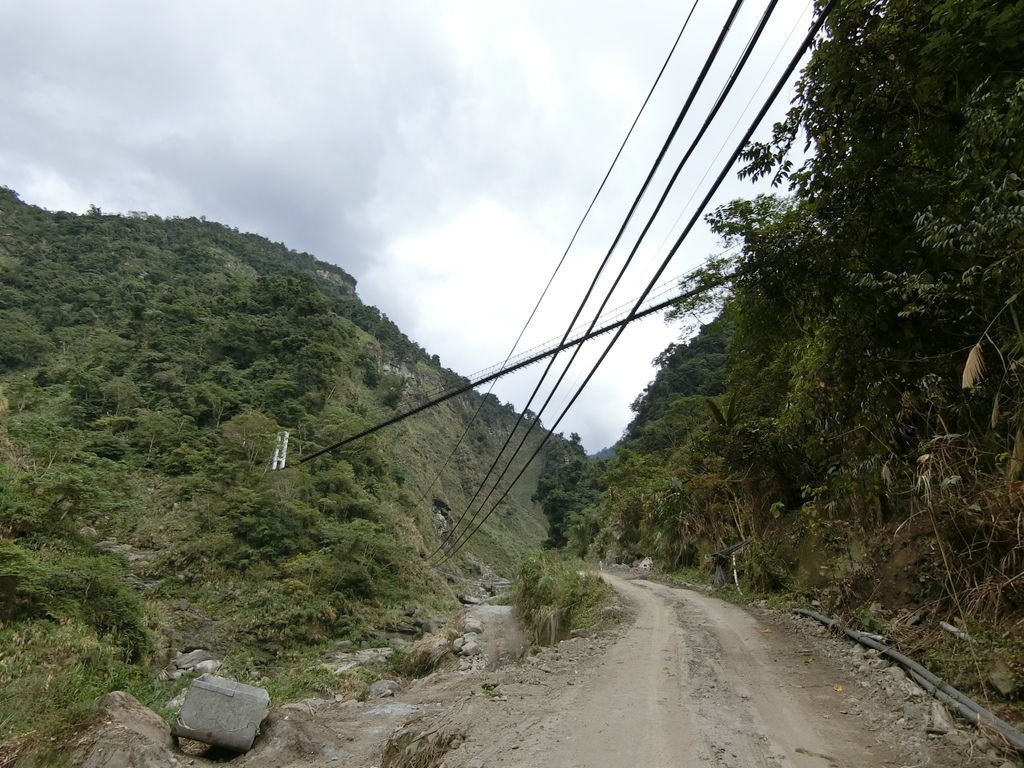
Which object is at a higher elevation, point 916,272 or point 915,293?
point 916,272

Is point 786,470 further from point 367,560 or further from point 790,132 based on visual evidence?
point 367,560

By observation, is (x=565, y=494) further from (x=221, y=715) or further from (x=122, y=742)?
(x=122, y=742)

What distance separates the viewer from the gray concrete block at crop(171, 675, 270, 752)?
6.80 metres

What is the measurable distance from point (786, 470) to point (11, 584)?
1880 centimetres

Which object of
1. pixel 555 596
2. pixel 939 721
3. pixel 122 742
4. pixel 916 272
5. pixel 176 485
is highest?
pixel 916 272

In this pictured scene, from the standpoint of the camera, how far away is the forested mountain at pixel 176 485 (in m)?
12.3

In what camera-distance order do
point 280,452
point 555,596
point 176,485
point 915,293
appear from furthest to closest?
point 280,452
point 176,485
point 555,596
point 915,293

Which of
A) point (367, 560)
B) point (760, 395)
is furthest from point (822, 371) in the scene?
point (367, 560)

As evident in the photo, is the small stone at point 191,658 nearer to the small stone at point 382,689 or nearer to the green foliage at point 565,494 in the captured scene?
the small stone at point 382,689

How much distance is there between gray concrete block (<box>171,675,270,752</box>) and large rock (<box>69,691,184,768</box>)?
0.33m

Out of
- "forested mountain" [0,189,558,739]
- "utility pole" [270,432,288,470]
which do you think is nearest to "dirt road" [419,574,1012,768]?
"forested mountain" [0,189,558,739]

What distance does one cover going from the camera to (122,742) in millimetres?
6137

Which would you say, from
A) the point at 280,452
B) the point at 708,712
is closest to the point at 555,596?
the point at 708,712

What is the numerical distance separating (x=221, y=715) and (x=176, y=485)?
2020 centimetres
